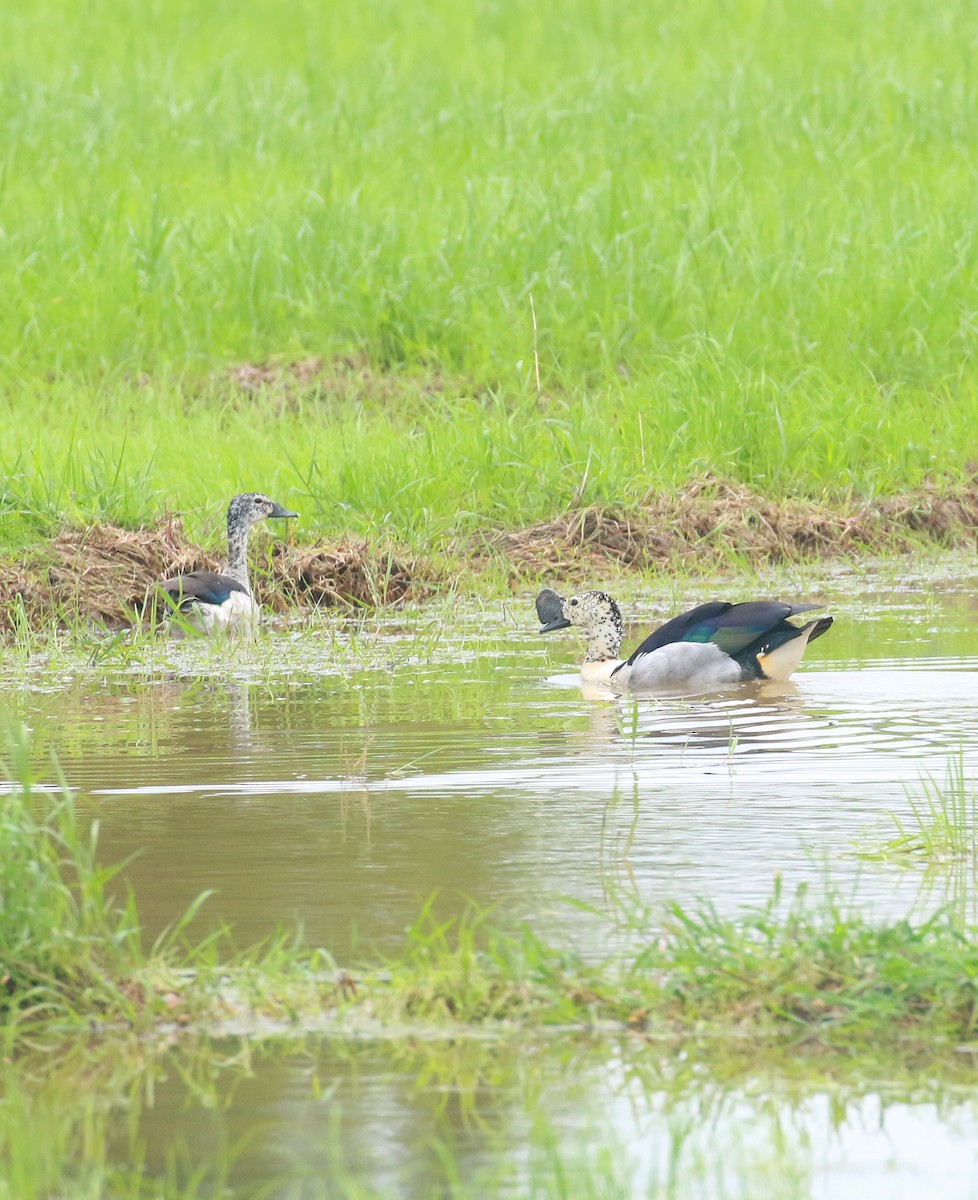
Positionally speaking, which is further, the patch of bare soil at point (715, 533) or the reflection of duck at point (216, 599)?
the patch of bare soil at point (715, 533)

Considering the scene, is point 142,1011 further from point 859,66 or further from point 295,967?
point 859,66

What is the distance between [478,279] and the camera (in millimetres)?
14867

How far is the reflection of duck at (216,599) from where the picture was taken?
32.0ft

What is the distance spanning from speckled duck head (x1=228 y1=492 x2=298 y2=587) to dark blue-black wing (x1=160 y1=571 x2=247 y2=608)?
0.23 meters

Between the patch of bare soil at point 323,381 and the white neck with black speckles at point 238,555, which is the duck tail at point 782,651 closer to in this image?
the white neck with black speckles at point 238,555

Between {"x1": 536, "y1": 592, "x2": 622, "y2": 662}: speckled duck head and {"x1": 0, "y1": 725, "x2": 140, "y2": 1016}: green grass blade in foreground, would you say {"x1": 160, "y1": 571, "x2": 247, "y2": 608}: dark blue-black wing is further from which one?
{"x1": 0, "y1": 725, "x2": 140, "y2": 1016}: green grass blade in foreground

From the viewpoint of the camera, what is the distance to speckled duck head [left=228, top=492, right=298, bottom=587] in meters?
10.4

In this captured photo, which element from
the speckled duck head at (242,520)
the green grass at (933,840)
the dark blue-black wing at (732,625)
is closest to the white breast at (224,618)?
the speckled duck head at (242,520)

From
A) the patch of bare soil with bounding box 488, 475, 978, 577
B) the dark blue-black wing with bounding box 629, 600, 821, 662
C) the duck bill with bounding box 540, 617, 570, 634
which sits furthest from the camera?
the patch of bare soil with bounding box 488, 475, 978, 577

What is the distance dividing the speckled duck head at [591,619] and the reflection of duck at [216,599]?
1328mm

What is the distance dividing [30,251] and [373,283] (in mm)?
2623

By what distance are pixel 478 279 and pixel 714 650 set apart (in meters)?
6.60

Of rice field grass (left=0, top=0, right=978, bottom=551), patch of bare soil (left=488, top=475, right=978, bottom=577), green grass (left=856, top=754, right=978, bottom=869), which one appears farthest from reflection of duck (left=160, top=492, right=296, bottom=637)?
green grass (left=856, top=754, right=978, bottom=869)

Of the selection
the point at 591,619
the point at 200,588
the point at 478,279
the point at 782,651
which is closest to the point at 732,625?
the point at 782,651
